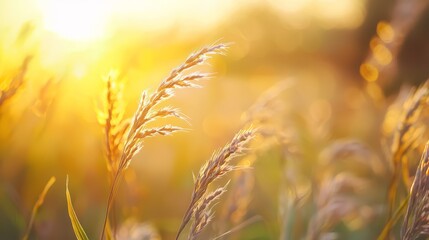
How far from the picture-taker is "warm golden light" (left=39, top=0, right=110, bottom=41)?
11.0ft

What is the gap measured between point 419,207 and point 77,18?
332 centimetres

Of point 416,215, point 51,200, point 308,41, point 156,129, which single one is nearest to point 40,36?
point 156,129

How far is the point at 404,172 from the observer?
195cm

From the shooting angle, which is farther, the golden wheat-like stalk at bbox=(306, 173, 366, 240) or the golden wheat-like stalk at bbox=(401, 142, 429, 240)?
the golden wheat-like stalk at bbox=(306, 173, 366, 240)

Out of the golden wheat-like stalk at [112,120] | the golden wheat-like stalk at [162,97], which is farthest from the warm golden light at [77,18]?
the golden wheat-like stalk at [162,97]

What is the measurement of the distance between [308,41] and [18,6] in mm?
22119

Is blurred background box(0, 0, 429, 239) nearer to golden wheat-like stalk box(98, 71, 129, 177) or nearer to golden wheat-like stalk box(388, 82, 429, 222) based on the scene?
golden wheat-like stalk box(98, 71, 129, 177)

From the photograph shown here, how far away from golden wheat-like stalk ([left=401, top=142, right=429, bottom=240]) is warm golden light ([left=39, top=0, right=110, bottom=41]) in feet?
6.55

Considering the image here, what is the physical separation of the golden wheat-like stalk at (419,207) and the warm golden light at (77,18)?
6.55 ft

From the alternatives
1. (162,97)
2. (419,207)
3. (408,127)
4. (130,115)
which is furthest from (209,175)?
(130,115)

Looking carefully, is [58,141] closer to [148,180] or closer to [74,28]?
[74,28]

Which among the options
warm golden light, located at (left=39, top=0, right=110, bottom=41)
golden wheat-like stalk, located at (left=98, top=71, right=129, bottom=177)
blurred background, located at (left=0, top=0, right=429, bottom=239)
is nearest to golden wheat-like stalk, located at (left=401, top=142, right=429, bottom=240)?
blurred background, located at (left=0, top=0, right=429, bottom=239)

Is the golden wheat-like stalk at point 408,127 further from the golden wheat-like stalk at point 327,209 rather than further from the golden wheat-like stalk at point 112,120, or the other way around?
the golden wheat-like stalk at point 112,120

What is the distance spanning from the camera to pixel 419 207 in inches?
49.1
